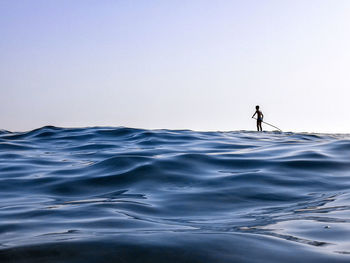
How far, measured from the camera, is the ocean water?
2.00 metres

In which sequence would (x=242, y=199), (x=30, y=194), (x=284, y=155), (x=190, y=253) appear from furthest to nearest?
(x=284, y=155)
(x=30, y=194)
(x=242, y=199)
(x=190, y=253)

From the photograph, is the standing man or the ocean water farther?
the standing man

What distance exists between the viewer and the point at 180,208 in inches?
137

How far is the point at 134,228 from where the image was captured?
2.56 metres

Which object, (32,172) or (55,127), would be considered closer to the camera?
(32,172)

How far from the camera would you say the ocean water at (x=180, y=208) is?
6.56 ft

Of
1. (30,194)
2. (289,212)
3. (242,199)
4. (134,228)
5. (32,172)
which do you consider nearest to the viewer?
(134,228)

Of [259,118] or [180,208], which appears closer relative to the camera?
[180,208]

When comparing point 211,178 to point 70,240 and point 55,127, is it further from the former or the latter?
point 55,127

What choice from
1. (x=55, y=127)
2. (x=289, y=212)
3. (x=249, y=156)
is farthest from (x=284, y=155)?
(x=55, y=127)

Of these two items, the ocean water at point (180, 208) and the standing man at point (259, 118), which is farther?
the standing man at point (259, 118)

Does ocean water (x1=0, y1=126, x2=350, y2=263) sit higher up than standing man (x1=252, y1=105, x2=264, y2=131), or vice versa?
standing man (x1=252, y1=105, x2=264, y2=131)

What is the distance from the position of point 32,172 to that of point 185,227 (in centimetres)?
376

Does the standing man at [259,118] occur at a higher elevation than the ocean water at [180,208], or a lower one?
higher
